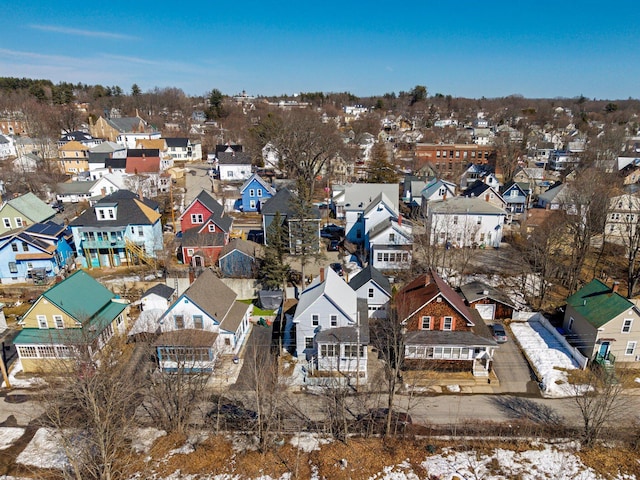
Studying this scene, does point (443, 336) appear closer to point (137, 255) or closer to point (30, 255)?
point (137, 255)

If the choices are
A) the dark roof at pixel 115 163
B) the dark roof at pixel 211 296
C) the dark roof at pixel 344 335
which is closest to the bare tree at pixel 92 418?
the dark roof at pixel 211 296

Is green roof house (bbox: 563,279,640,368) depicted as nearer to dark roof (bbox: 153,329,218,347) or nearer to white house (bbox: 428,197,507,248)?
white house (bbox: 428,197,507,248)

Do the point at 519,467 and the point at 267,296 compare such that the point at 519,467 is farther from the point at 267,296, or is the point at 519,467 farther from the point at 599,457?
the point at 267,296

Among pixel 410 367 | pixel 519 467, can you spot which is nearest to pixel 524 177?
pixel 410 367

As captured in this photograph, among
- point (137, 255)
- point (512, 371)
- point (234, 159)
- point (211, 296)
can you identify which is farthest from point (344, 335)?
point (234, 159)

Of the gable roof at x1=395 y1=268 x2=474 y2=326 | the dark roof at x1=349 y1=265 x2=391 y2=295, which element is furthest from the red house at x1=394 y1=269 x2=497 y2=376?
the dark roof at x1=349 y1=265 x2=391 y2=295

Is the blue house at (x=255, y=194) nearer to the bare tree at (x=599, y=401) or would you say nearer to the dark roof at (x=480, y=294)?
the dark roof at (x=480, y=294)
